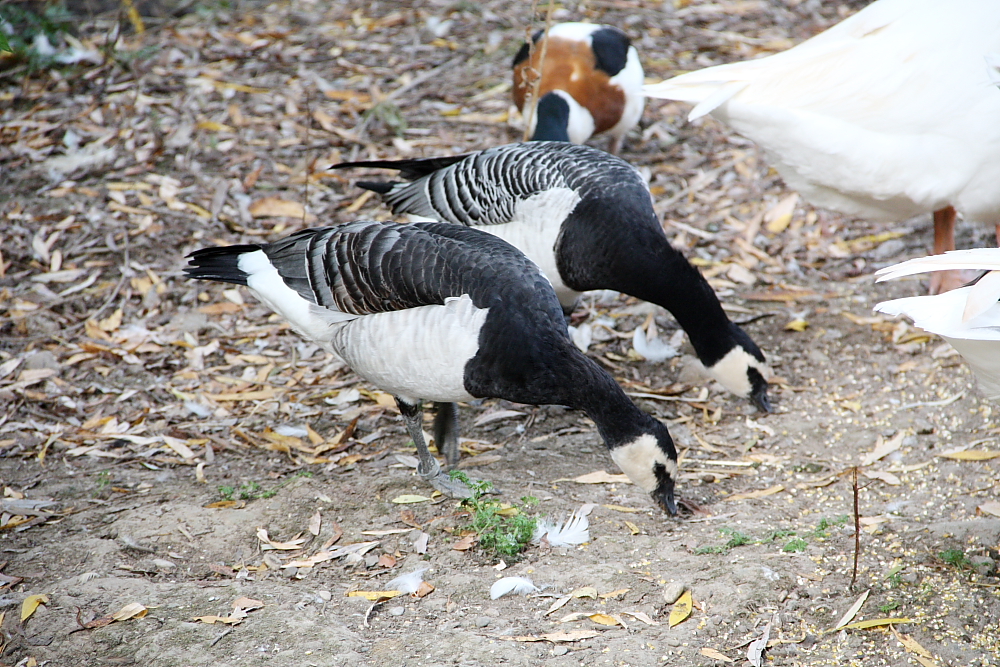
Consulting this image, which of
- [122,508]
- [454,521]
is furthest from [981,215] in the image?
[122,508]

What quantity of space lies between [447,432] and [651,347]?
1421 millimetres

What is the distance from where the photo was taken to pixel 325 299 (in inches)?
159

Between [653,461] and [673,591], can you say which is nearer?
[673,591]

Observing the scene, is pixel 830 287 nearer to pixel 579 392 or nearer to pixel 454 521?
pixel 579 392

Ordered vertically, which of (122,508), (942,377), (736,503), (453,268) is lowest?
(122,508)

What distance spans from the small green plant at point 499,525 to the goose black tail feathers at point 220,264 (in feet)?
5.08

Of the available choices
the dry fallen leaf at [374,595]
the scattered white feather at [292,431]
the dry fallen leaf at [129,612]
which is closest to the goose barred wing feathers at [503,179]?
the scattered white feather at [292,431]

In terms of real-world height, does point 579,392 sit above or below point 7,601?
above

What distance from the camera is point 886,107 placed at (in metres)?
4.30

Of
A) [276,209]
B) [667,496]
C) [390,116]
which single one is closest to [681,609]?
[667,496]

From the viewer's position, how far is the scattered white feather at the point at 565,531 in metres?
3.56

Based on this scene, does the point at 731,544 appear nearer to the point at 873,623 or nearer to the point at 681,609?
the point at 681,609

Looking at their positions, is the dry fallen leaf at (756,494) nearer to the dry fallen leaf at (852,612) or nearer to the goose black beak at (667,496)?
the goose black beak at (667,496)

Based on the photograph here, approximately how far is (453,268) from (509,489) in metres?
1.04
